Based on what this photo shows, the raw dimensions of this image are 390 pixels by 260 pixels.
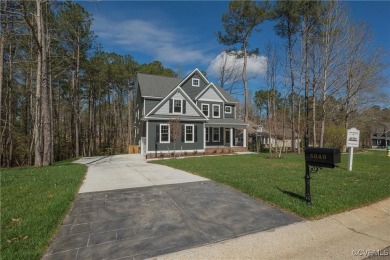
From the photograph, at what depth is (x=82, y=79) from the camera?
2589cm

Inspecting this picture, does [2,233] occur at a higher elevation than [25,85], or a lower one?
lower

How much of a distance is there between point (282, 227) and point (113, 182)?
5639 mm

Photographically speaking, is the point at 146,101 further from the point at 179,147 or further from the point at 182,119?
the point at 179,147

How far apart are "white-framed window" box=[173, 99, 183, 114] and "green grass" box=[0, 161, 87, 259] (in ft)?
41.5

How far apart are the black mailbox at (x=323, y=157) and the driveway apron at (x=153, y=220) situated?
1300 millimetres

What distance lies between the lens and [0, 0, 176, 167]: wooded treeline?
1223cm

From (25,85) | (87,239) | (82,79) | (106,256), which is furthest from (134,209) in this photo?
(82,79)

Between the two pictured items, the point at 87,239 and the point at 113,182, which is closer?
the point at 87,239

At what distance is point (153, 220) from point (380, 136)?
78830 mm

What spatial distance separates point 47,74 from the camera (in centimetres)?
1266

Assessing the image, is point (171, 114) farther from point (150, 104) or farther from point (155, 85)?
point (155, 85)

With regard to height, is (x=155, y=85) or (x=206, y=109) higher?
(x=155, y=85)

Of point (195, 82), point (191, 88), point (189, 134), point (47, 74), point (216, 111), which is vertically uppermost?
point (195, 82)

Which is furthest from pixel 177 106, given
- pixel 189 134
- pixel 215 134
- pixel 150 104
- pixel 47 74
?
pixel 47 74
